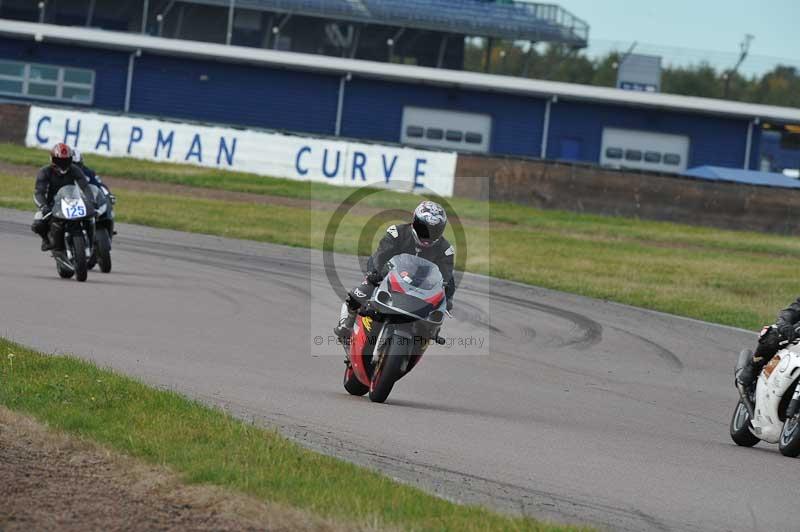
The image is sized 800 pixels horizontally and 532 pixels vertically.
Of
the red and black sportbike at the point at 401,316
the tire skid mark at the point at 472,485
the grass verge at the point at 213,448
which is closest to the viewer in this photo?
the grass verge at the point at 213,448

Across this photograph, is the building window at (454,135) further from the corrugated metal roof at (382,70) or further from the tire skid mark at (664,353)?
the tire skid mark at (664,353)

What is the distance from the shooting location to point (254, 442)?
25.3 feet

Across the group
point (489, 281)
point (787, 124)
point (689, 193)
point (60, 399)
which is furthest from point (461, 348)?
point (787, 124)

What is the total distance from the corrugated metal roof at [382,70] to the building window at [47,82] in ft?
3.72

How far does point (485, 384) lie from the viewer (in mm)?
12219

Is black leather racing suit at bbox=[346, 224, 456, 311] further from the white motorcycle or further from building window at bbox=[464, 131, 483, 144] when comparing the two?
building window at bbox=[464, 131, 483, 144]

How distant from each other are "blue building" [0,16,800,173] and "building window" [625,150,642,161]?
45mm

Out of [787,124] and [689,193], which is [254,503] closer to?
[689,193]

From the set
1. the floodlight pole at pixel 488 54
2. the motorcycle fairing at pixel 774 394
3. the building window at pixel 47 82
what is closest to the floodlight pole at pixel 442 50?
the floodlight pole at pixel 488 54

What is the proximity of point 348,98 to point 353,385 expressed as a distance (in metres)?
40.1

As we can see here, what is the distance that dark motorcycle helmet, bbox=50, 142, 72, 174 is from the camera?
1725cm

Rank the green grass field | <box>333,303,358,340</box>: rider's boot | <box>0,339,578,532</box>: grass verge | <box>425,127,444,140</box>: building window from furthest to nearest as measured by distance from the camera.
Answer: <box>425,127,444,140</box>: building window → the green grass field → <box>333,303,358,340</box>: rider's boot → <box>0,339,578,532</box>: grass verge

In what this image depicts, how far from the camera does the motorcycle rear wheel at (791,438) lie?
9.20 meters

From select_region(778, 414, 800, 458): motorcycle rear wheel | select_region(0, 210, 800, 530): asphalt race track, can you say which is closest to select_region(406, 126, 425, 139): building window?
select_region(0, 210, 800, 530): asphalt race track
